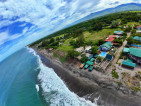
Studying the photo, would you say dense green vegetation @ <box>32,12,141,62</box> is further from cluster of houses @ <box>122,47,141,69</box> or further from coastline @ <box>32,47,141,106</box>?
cluster of houses @ <box>122,47,141,69</box>

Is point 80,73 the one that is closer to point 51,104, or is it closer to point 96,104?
point 96,104

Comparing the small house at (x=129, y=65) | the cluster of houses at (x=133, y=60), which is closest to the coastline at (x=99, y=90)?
the small house at (x=129, y=65)

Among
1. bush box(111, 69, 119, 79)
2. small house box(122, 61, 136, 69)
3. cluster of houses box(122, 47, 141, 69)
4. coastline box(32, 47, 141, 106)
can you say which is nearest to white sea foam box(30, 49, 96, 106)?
coastline box(32, 47, 141, 106)

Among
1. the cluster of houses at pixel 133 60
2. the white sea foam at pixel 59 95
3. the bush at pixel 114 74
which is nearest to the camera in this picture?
the white sea foam at pixel 59 95

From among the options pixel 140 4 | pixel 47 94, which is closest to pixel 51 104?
pixel 47 94

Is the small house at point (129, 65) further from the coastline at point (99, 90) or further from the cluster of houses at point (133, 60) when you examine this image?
the coastline at point (99, 90)

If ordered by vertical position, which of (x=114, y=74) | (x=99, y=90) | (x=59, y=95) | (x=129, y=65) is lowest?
(x=99, y=90)

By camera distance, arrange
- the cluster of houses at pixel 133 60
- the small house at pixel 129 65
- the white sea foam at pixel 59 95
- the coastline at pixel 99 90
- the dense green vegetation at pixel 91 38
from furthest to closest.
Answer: the dense green vegetation at pixel 91 38
the cluster of houses at pixel 133 60
the small house at pixel 129 65
the white sea foam at pixel 59 95
the coastline at pixel 99 90

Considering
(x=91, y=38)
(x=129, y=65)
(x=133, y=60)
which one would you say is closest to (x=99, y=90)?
(x=129, y=65)

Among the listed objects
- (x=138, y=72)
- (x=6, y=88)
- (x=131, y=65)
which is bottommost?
(x=138, y=72)

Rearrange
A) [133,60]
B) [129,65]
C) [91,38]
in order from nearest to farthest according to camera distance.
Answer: [129,65] < [133,60] < [91,38]

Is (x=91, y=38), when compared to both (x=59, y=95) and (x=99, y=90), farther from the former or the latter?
(x=59, y=95)
